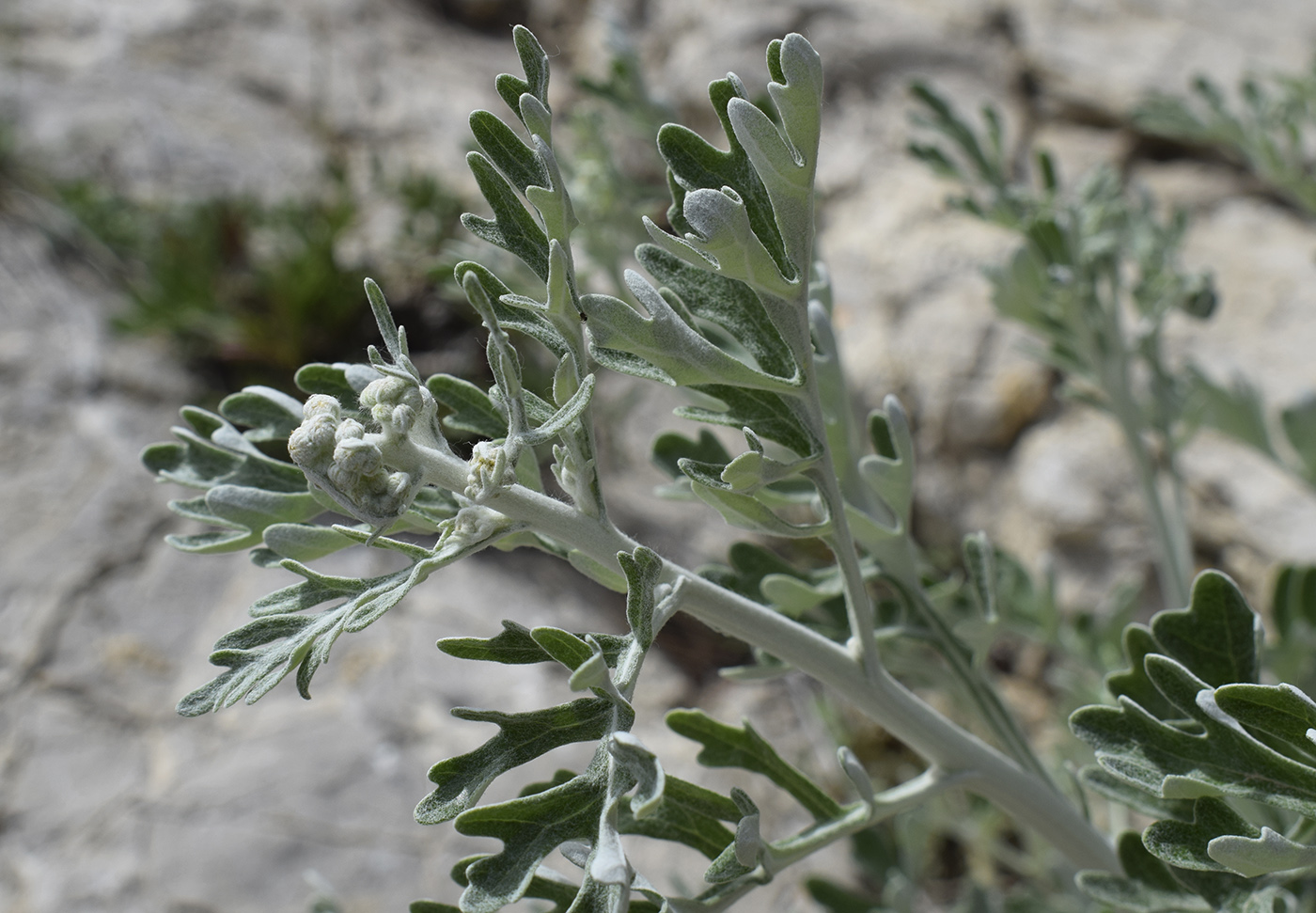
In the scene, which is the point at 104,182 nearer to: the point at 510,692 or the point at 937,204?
the point at 510,692

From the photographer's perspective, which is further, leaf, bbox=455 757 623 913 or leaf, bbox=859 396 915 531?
leaf, bbox=859 396 915 531

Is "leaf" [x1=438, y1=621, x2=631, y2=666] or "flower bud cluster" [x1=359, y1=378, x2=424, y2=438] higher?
"flower bud cluster" [x1=359, y1=378, x2=424, y2=438]

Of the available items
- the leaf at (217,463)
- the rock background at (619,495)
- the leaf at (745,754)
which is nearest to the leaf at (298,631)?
the leaf at (217,463)

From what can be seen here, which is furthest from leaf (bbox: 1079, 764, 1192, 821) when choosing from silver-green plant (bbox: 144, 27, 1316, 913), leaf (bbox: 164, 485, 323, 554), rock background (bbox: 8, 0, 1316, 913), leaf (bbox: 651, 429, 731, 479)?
rock background (bbox: 8, 0, 1316, 913)

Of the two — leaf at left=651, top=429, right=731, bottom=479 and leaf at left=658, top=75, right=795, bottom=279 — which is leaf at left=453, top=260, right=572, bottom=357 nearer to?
leaf at left=658, top=75, right=795, bottom=279

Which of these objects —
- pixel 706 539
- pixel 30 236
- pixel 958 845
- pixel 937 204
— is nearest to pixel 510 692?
pixel 706 539

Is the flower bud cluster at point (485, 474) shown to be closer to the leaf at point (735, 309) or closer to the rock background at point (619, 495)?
the leaf at point (735, 309)
